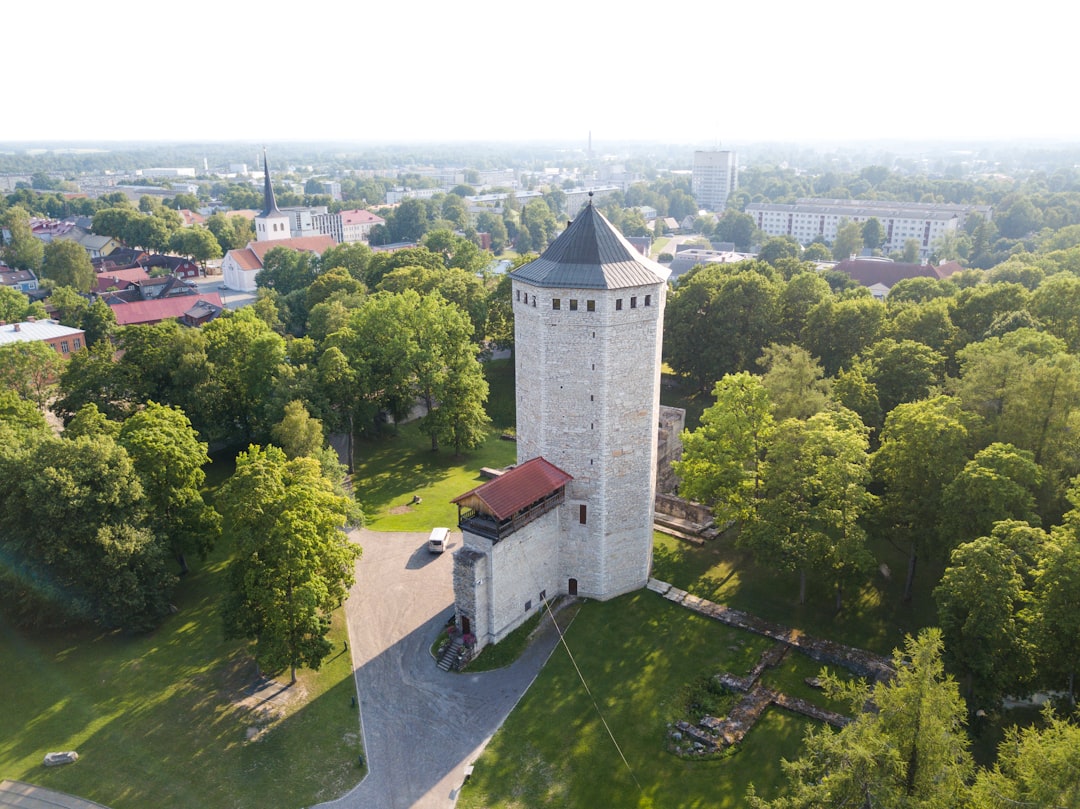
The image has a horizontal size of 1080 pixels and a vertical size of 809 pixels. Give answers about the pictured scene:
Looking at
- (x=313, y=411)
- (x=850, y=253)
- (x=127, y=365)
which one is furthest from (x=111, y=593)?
(x=850, y=253)

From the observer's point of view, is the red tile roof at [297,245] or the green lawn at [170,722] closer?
the green lawn at [170,722]

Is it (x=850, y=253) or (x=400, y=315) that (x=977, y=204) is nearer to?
(x=850, y=253)

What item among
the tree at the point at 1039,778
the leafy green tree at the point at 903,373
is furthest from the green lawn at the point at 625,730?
the leafy green tree at the point at 903,373

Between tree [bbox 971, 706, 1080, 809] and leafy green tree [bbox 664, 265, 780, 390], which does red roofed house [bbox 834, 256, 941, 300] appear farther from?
tree [bbox 971, 706, 1080, 809]

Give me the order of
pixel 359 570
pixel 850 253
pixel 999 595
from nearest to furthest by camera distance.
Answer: pixel 999 595 < pixel 359 570 < pixel 850 253

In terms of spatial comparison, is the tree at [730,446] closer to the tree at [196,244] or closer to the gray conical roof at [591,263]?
the gray conical roof at [591,263]
